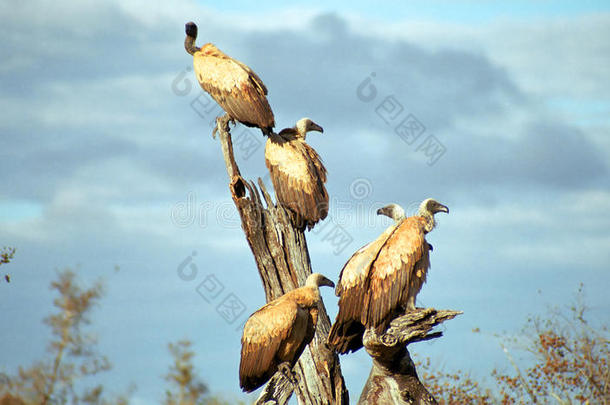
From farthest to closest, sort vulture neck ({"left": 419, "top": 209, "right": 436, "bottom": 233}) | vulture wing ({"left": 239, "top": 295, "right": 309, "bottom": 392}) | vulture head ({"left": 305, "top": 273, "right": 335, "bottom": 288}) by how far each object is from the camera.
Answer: vulture head ({"left": 305, "top": 273, "right": 335, "bottom": 288}) → vulture neck ({"left": 419, "top": 209, "right": 436, "bottom": 233}) → vulture wing ({"left": 239, "top": 295, "right": 309, "bottom": 392})

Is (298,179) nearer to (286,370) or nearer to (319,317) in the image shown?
(319,317)

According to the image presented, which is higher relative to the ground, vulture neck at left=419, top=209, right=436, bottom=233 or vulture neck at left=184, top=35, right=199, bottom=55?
vulture neck at left=184, top=35, right=199, bottom=55

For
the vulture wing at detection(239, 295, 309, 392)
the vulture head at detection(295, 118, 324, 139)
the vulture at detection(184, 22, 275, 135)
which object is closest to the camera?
the vulture wing at detection(239, 295, 309, 392)

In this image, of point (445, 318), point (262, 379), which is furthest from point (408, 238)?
point (262, 379)

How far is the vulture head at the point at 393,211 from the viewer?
8.58 meters

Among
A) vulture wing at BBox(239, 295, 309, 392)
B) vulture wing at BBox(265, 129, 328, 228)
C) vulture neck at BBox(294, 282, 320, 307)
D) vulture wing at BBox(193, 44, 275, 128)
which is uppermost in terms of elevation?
vulture wing at BBox(193, 44, 275, 128)

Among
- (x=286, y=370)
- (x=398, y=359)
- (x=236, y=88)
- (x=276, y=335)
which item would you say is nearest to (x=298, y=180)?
(x=236, y=88)

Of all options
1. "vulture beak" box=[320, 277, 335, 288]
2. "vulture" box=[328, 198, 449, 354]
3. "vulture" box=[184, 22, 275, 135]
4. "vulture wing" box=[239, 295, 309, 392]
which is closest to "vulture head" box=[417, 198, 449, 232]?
"vulture" box=[328, 198, 449, 354]

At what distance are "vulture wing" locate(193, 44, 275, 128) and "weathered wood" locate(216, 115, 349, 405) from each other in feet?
1.71

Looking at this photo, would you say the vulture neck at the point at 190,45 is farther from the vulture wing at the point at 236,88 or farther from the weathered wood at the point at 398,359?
the weathered wood at the point at 398,359

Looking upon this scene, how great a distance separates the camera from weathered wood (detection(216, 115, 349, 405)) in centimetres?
1002

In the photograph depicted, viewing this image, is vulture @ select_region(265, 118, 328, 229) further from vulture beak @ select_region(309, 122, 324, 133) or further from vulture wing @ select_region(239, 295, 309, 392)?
vulture wing @ select_region(239, 295, 309, 392)

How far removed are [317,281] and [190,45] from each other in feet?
18.9

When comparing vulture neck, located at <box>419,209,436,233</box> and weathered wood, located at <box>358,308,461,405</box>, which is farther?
vulture neck, located at <box>419,209,436,233</box>
